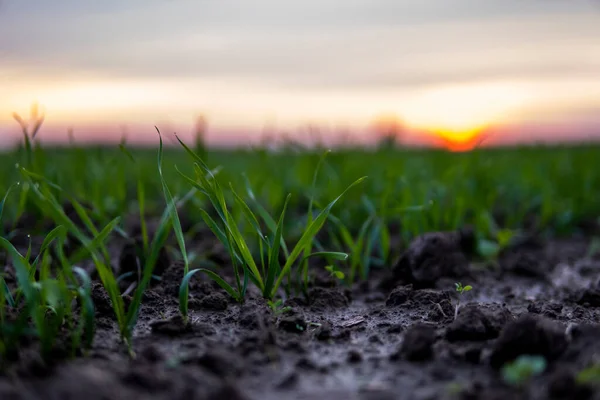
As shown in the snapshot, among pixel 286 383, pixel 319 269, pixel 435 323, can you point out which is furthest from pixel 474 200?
pixel 286 383

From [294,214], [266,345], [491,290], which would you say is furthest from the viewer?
[294,214]

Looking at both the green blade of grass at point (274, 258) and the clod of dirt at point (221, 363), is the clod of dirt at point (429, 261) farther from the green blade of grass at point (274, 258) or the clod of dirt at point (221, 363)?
the clod of dirt at point (221, 363)

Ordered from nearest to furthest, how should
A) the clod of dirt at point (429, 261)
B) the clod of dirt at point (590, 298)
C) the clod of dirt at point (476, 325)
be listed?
the clod of dirt at point (476, 325) → the clod of dirt at point (590, 298) → the clod of dirt at point (429, 261)

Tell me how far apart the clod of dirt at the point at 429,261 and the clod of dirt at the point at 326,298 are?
0.33 metres

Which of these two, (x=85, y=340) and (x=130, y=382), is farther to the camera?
(x=85, y=340)

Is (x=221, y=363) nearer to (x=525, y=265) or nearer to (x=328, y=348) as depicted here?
(x=328, y=348)

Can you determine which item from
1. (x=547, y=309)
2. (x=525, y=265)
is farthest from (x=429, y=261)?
(x=525, y=265)

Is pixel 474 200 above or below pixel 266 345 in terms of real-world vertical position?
above

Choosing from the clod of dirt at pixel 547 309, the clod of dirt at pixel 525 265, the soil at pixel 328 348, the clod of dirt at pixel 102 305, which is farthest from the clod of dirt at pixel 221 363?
the clod of dirt at pixel 525 265

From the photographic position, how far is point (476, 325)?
1527 mm

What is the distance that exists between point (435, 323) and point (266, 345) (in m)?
0.56

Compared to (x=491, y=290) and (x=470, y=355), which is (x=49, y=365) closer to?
(x=470, y=355)

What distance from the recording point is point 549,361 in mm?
1356

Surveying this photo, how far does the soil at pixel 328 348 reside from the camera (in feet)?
3.96
